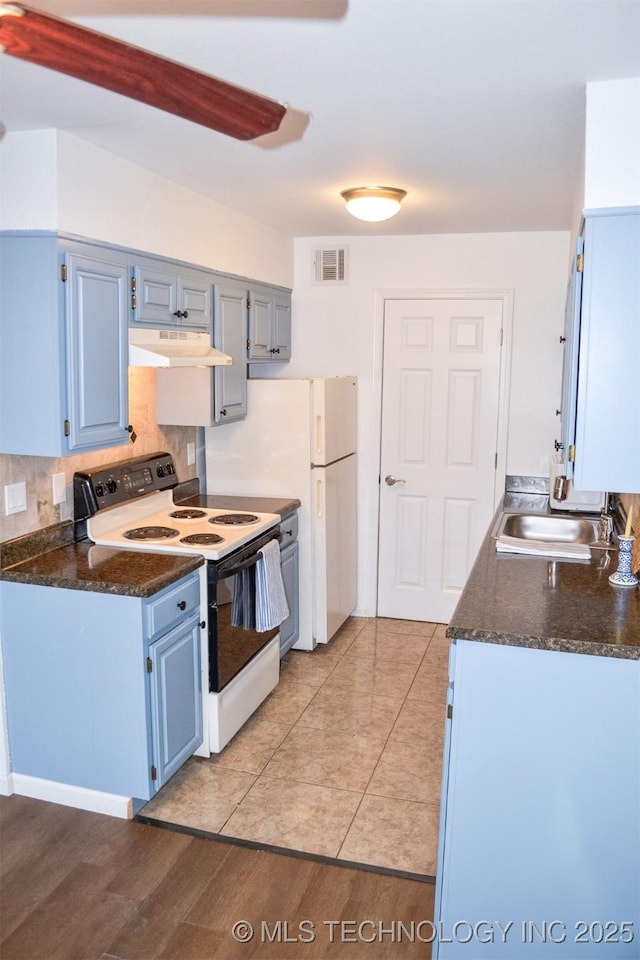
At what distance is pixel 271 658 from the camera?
3738mm

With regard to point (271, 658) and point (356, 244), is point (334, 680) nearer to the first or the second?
point (271, 658)

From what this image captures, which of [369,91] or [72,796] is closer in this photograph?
[369,91]

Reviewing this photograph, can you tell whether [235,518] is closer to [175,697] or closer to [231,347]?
[231,347]

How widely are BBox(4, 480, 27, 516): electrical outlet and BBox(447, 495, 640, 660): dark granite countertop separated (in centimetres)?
167

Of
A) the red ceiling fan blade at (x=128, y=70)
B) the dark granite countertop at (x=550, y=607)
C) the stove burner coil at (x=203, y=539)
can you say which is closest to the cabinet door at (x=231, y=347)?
the stove burner coil at (x=203, y=539)

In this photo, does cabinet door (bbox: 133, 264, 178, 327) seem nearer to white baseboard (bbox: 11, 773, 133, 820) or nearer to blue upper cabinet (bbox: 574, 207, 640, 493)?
blue upper cabinet (bbox: 574, 207, 640, 493)

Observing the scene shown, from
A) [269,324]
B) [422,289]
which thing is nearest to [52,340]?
[269,324]

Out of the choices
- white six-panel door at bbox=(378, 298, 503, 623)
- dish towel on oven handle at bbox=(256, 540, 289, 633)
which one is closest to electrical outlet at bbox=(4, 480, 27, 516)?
dish towel on oven handle at bbox=(256, 540, 289, 633)

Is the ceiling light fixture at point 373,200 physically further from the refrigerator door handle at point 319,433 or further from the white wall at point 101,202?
the refrigerator door handle at point 319,433

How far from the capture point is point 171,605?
9.20 feet

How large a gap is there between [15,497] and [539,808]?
2.08 meters

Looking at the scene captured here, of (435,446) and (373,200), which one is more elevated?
(373,200)

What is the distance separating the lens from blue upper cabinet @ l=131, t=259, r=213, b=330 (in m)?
3.00

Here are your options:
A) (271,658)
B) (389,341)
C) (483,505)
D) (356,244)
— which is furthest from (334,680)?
(356,244)
